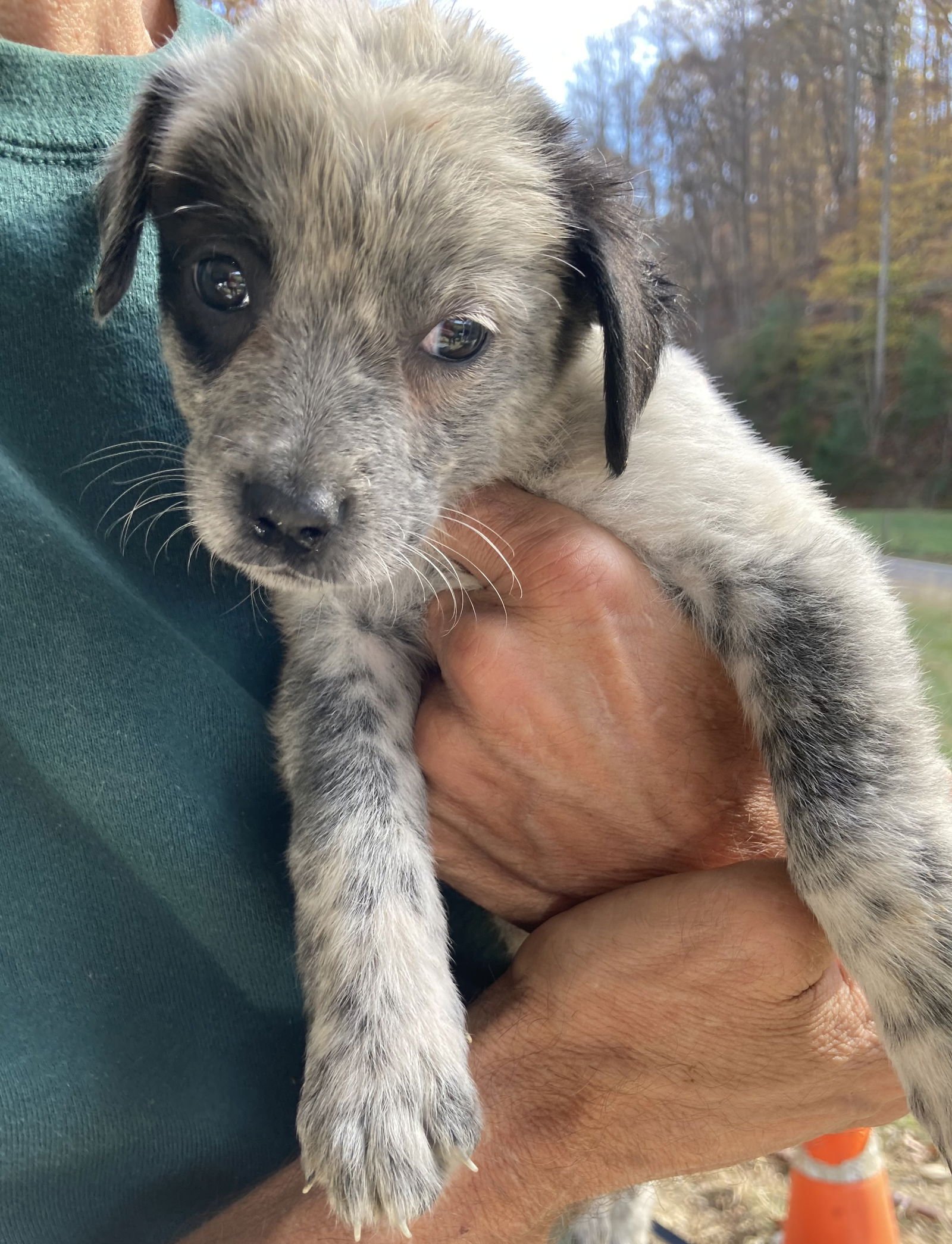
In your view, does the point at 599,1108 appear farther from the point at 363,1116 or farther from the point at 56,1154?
the point at 56,1154

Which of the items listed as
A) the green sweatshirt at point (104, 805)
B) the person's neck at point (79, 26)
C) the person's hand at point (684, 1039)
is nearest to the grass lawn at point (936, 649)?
the person's hand at point (684, 1039)

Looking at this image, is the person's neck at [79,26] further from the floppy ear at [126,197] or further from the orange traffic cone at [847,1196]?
the orange traffic cone at [847,1196]

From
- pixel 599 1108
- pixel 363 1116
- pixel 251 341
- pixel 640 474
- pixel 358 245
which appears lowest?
pixel 599 1108

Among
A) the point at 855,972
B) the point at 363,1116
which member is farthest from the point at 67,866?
the point at 855,972

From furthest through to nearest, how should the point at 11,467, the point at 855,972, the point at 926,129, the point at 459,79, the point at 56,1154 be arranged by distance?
the point at 926,129
the point at 459,79
the point at 11,467
the point at 56,1154
the point at 855,972

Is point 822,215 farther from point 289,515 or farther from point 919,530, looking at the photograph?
point 289,515

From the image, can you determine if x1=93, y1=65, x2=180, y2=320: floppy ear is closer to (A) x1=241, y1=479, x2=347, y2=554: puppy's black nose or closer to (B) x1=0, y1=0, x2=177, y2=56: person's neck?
(B) x1=0, y1=0, x2=177, y2=56: person's neck
